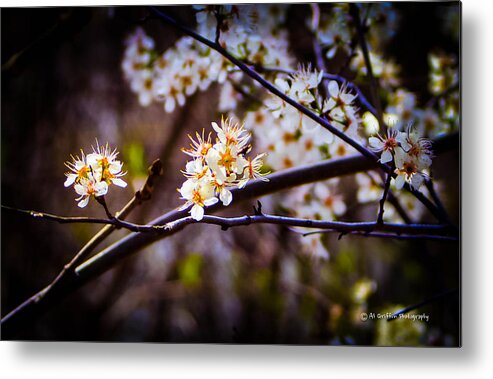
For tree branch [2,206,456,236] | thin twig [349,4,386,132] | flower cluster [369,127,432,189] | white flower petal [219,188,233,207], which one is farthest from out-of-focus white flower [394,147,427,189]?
white flower petal [219,188,233,207]

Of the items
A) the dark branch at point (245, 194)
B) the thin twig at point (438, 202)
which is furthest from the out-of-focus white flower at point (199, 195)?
the thin twig at point (438, 202)

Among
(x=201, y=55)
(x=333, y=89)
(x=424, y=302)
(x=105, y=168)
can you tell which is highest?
(x=201, y=55)

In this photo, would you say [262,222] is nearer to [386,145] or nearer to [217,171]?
[217,171]

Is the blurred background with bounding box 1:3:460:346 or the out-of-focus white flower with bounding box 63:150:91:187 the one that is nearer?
the out-of-focus white flower with bounding box 63:150:91:187

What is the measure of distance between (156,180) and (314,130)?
42cm

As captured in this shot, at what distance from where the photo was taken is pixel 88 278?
55.7 inches

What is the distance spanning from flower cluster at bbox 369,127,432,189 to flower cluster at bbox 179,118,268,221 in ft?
0.90

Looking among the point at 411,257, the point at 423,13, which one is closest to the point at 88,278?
the point at 411,257

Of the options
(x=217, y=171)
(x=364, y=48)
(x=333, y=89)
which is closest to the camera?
(x=217, y=171)

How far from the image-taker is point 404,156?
4.04ft

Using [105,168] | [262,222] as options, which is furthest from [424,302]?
[105,168]

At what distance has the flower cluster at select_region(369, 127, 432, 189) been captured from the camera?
4.04 ft

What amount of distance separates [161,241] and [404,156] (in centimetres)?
64

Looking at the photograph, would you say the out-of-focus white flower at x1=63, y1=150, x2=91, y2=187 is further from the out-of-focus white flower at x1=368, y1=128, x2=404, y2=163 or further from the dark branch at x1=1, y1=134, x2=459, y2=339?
the out-of-focus white flower at x1=368, y1=128, x2=404, y2=163
